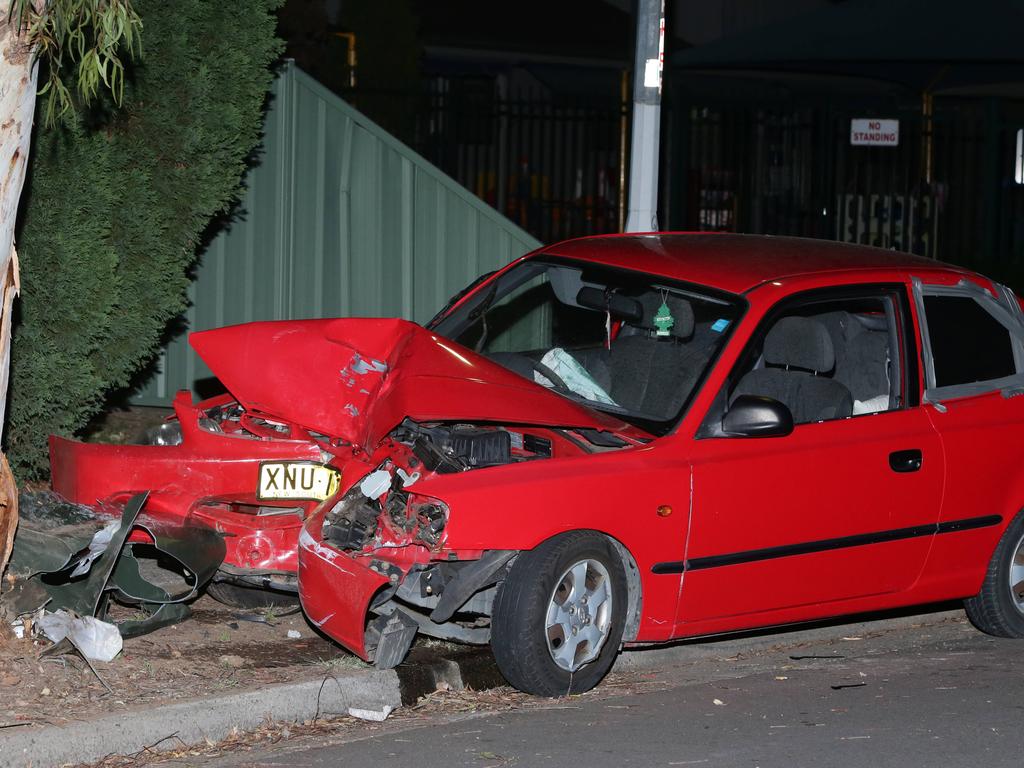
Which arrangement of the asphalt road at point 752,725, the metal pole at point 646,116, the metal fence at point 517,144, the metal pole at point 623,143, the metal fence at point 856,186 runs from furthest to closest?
the metal fence at point 856,186 < the metal fence at point 517,144 < the metal pole at point 623,143 < the metal pole at point 646,116 < the asphalt road at point 752,725

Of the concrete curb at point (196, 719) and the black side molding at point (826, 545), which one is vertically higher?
the black side molding at point (826, 545)

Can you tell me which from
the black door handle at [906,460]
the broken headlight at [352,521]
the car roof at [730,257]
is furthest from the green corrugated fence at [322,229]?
the black door handle at [906,460]

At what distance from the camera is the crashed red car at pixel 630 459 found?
18.5 feet

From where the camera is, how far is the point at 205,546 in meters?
5.95

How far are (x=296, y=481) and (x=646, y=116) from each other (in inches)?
142

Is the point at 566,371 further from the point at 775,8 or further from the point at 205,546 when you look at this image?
the point at 775,8

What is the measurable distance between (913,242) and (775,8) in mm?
10835

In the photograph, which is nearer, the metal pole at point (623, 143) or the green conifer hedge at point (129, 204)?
the green conifer hedge at point (129, 204)

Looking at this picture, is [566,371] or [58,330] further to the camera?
[58,330]

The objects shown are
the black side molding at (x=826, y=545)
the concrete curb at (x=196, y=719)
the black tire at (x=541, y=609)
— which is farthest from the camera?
the black side molding at (x=826, y=545)

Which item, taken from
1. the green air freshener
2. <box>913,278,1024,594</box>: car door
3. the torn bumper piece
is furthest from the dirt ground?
<box>913,278,1024,594</box>: car door

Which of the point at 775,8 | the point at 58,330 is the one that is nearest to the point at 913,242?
the point at 775,8

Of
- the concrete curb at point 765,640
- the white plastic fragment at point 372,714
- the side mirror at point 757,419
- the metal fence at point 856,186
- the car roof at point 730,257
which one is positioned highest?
the metal fence at point 856,186

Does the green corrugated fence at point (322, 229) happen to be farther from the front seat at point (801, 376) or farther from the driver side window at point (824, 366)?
the front seat at point (801, 376)
